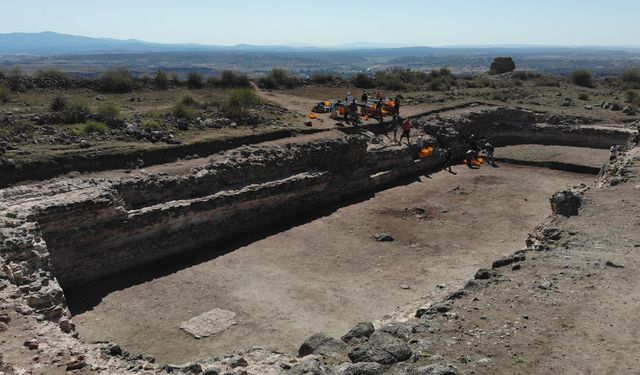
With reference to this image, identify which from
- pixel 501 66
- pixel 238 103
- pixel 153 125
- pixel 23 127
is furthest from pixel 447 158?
pixel 501 66

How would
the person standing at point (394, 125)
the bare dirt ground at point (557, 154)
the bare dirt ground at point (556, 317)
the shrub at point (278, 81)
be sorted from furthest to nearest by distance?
the shrub at point (278, 81) < the person standing at point (394, 125) < the bare dirt ground at point (557, 154) < the bare dirt ground at point (556, 317)

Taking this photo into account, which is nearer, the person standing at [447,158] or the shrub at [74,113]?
the shrub at [74,113]

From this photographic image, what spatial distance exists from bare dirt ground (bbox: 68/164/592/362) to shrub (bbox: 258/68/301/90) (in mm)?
18630

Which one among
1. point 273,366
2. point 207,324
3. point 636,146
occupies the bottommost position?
point 207,324

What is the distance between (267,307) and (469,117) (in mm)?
18677

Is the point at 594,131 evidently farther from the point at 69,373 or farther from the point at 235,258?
the point at 69,373

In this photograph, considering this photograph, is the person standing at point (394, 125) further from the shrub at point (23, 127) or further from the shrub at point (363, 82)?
the shrub at point (23, 127)

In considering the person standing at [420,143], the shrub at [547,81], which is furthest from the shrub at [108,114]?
the shrub at [547,81]

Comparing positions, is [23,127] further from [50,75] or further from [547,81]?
[547,81]

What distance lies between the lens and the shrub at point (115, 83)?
95.1ft

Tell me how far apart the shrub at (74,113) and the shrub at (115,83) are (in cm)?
908

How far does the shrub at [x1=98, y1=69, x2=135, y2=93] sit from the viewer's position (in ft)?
95.1

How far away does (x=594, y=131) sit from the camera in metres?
24.9

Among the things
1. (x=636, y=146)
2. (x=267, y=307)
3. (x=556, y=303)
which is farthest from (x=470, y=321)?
(x=636, y=146)
